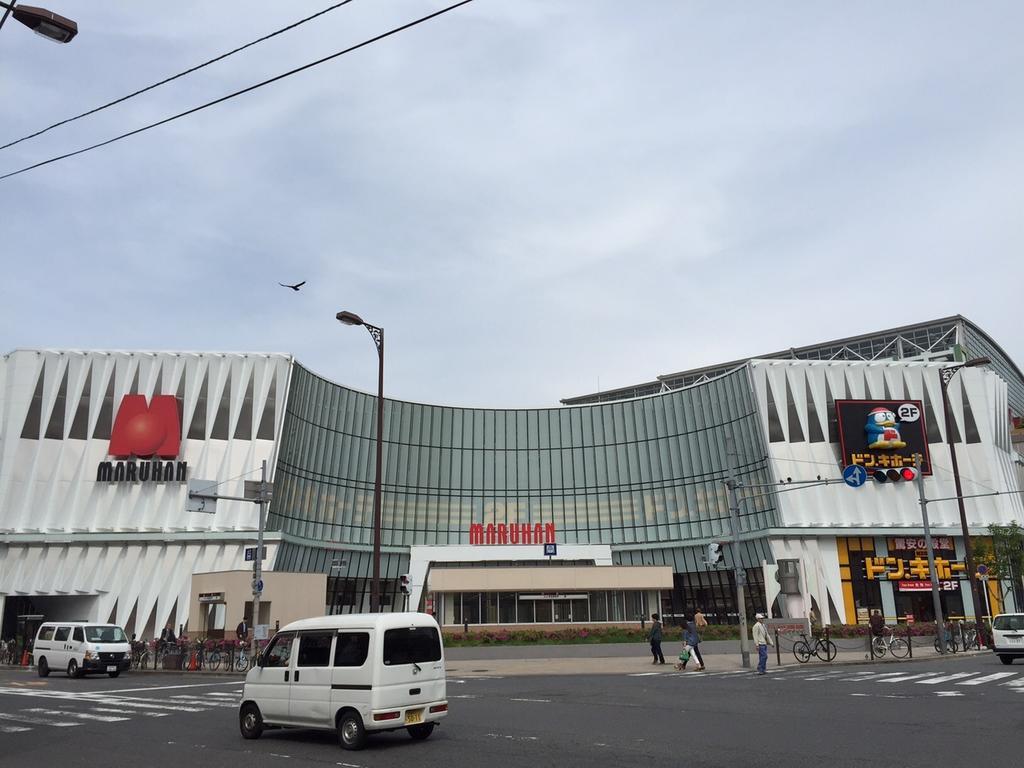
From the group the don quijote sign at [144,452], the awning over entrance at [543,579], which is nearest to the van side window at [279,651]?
the awning over entrance at [543,579]

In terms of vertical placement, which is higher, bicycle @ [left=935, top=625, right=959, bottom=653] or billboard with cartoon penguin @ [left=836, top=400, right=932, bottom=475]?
billboard with cartoon penguin @ [left=836, top=400, right=932, bottom=475]

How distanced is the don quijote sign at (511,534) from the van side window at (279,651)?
161 feet

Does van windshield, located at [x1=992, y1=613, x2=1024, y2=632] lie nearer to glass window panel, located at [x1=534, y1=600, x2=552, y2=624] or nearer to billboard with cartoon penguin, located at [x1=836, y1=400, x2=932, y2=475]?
billboard with cartoon penguin, located at [x1=836, y1=400, x2=932, y2=475]

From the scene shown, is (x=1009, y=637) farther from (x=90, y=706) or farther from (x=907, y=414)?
(x=907, y=414)

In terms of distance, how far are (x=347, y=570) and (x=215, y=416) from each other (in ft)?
55.7

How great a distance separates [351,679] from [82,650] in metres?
21.3

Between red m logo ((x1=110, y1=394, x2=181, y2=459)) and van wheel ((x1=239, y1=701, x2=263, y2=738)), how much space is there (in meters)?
42.3

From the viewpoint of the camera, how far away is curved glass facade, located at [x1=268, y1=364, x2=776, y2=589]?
61031mm

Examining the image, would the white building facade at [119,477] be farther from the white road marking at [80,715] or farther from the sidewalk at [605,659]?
the white road marking at [80,715]

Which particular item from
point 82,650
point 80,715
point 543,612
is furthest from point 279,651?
point 543,612

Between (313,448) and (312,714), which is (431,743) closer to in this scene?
(312,714)

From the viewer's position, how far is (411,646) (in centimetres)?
1298

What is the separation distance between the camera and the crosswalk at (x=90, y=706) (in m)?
15.8

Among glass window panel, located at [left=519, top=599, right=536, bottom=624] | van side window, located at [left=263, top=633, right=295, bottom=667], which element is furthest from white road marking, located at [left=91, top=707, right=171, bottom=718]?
glass window panel, located at [left=519, top=599, right=536, bottom=624]
